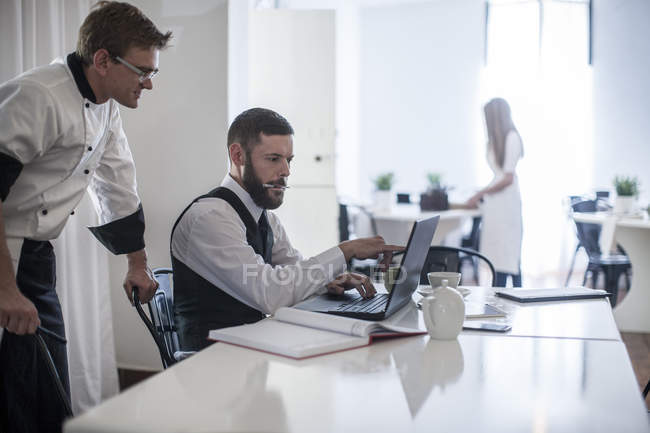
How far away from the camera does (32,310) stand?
1.50 metres

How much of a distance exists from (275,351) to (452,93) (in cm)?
687

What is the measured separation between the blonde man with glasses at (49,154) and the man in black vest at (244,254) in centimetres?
34

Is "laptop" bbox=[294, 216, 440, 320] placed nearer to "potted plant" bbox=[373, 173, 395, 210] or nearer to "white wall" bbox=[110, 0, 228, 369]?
"white wall" bbox=[110, 0, 228, 369]

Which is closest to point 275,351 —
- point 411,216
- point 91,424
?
point 91,424

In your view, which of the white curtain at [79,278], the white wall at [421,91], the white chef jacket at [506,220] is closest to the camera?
the white curtain at [79,278]

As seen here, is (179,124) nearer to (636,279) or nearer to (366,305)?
(366,305)

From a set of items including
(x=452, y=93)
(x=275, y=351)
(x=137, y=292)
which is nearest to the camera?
(x=275, y=351)

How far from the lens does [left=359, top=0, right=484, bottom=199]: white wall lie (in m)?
7.68

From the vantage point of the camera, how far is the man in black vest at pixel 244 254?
5.78 ft

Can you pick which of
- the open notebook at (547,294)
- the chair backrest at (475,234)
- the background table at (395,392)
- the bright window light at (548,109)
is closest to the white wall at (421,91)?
the bright window light at (548,109)

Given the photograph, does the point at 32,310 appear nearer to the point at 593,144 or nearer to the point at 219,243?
the point at 219,243

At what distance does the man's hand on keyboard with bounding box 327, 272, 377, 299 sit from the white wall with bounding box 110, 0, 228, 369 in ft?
4.74

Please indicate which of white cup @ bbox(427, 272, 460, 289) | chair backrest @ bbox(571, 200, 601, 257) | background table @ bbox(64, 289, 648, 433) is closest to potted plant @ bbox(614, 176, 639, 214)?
chair backrest @ bbox(571, 200, 601, 257)

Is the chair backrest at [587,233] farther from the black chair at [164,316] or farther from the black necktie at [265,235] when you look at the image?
the black chair at [164,316]
